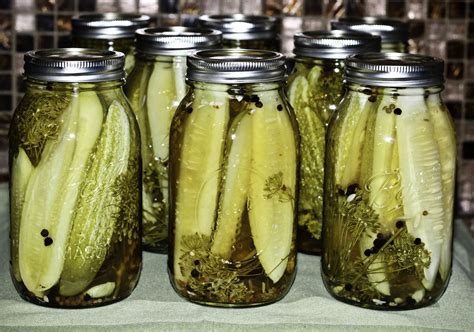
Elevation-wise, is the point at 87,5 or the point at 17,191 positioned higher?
the point at 87,5

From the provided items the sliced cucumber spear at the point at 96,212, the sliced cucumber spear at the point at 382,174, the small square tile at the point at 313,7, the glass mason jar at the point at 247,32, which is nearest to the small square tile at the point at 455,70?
the small square tile at the point at 313,7

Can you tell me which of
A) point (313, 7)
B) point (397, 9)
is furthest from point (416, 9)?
point (313, 7)

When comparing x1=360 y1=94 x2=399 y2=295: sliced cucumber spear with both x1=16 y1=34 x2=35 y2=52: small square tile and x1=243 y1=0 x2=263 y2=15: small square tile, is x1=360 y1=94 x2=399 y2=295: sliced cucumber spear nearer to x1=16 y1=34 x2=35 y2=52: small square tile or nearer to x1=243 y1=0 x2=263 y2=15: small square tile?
x1=243 y1=0 x2=263 y2=15: small square tile

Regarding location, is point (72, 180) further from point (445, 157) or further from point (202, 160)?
point (445, 157)

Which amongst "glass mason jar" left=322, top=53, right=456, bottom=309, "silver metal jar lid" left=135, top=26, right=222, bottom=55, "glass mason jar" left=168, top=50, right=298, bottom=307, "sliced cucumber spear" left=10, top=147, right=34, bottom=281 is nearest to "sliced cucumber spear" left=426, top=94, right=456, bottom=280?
"glass mason jar" left=322, top=53, right=456, bottom=309

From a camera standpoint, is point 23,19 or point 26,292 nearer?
point 26,292

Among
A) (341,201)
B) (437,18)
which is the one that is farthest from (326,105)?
(437,18)

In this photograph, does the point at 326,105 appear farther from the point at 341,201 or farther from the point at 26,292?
the point at 26,292
